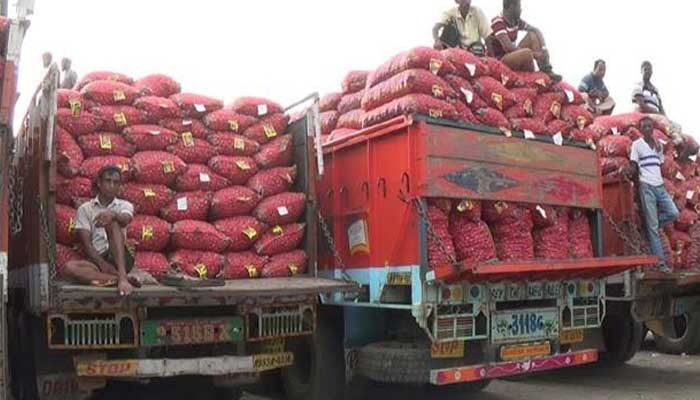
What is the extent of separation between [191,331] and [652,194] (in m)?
5.16

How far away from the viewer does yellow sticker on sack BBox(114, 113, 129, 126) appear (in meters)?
5.73

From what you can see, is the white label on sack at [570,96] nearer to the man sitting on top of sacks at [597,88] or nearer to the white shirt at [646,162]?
the white shirt at [646,162]

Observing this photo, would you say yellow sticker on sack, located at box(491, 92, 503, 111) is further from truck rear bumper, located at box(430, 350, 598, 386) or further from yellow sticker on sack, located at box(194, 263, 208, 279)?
yellow sticker on sack, located at box(194, 263, 208, 279)

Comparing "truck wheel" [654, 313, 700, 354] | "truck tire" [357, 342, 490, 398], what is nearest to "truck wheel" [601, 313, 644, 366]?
"truck wheel" [654, 313, 700, 354]

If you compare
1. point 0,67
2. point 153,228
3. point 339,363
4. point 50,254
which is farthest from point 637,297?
point 0,67

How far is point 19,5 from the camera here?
186 inches

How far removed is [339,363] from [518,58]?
314 centimetres

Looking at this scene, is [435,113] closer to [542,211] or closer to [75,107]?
[542,211]

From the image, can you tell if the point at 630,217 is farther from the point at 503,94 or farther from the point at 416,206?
the point at 416,206

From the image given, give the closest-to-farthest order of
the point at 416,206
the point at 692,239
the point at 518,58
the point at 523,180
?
the point at 416,206 → the point at 523,180 → the point at 518,58 → the point at 692,239

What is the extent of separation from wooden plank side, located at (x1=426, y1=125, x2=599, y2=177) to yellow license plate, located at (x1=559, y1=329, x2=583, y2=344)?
131 centimetres

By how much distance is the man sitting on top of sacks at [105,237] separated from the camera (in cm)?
492

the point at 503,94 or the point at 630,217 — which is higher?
the point at 503,94

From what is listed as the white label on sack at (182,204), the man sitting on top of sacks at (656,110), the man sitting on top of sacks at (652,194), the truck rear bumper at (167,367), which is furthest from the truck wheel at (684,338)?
the white label on sack at (182,204)
